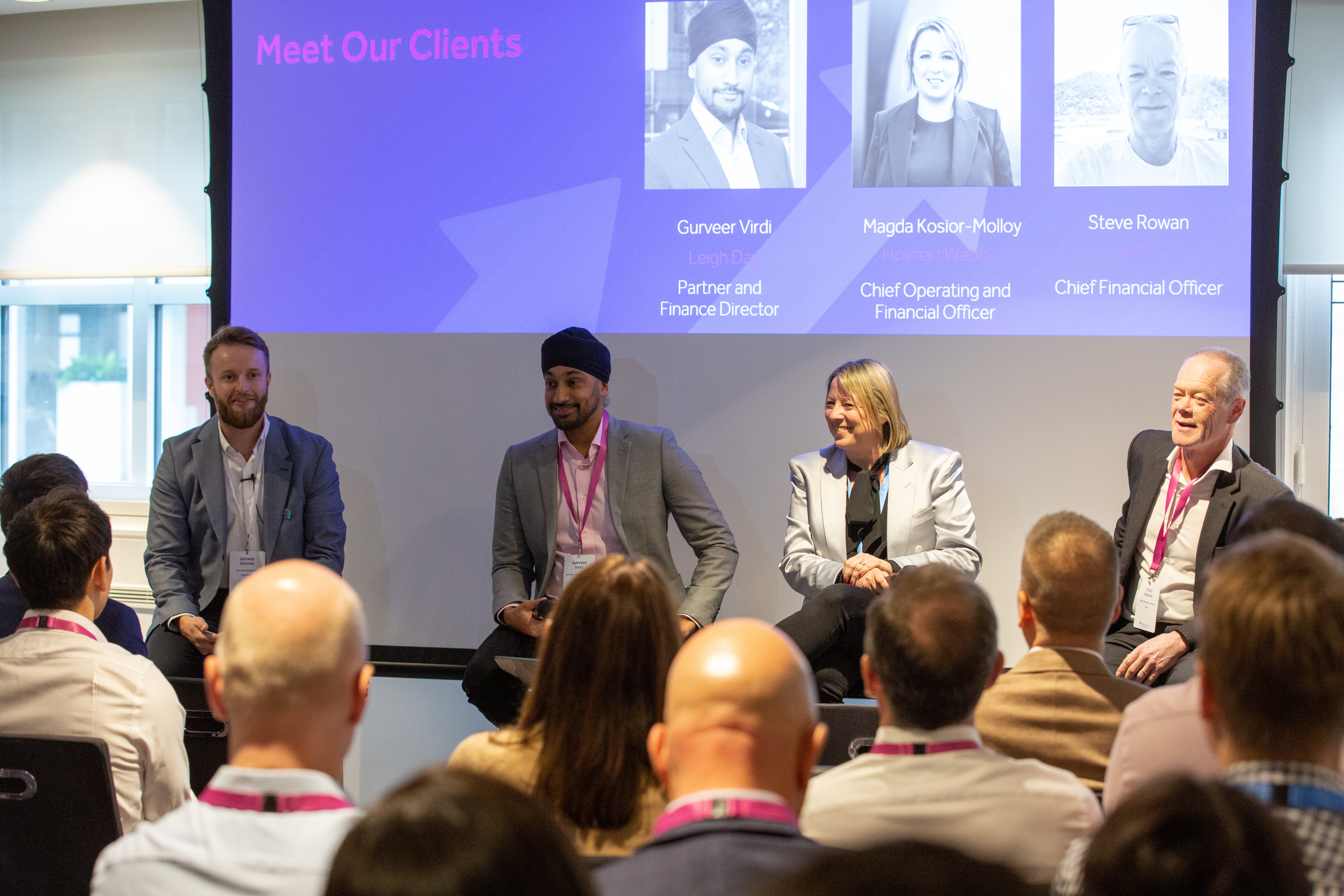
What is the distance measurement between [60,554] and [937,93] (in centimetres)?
325

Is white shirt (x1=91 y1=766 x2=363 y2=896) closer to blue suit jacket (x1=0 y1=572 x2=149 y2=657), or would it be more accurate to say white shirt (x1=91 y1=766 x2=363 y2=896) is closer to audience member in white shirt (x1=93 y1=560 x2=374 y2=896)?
audience member in white shirt (x1=93 y1=560 x2=374 y2=896)

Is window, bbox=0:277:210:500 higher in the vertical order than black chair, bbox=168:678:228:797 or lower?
higher

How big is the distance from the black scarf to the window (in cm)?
347

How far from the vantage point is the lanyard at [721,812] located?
115 cm

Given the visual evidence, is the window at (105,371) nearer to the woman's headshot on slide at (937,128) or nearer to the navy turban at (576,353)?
the navy turban at (576,353)

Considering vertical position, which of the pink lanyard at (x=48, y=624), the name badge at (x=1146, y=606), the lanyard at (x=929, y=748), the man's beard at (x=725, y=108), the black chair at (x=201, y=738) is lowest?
the black chair at (x=201, y=738)

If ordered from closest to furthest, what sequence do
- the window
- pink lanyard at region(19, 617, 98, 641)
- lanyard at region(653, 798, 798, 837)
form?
lanyard at region(653, 798, 798, 837)
pink lanyard at region(19, 617, 98, 641)
the window

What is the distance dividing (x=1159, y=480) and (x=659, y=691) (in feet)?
7.63

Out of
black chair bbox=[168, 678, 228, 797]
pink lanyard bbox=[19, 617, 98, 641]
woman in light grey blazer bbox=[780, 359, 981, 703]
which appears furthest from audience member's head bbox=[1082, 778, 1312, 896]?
black chair bbox=[168, 678, 228, 797]

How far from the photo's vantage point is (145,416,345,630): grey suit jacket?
372 centimetres

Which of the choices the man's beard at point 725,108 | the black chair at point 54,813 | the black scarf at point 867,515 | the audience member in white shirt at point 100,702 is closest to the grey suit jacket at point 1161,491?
the black scarf at point 867,515

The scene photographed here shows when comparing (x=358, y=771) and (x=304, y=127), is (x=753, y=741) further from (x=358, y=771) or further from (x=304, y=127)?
(x=304, y=127)

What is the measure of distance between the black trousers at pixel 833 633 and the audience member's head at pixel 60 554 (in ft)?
6.07

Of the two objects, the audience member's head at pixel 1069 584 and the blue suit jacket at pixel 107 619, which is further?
the blue suit jacket at pixel 107 619
